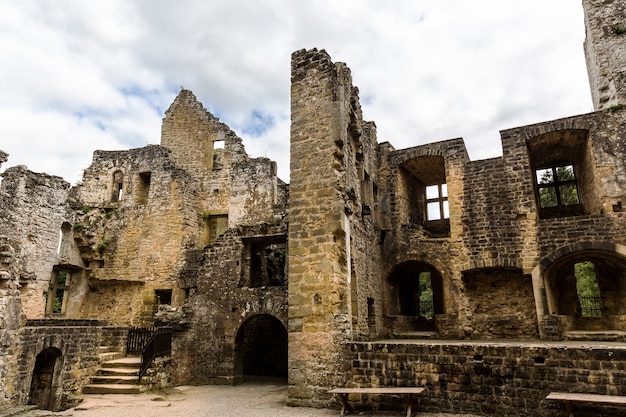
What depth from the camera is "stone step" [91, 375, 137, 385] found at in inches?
390

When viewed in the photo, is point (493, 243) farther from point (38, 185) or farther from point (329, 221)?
point (38, 185)

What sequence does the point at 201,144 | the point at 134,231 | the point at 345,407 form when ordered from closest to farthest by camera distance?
the point at 345,407 → the point at 134,231 → the point at 201,144

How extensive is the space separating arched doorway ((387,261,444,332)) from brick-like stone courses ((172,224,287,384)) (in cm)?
433

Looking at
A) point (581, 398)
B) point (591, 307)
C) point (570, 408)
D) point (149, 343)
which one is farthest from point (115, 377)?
point (591, 307)

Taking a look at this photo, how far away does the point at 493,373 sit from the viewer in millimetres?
6957

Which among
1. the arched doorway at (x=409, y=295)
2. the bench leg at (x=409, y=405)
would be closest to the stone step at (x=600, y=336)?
the arched doorway at (x=409, y=295)

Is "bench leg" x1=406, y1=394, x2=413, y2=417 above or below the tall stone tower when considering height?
below

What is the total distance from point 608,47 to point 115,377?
18469 millimetres

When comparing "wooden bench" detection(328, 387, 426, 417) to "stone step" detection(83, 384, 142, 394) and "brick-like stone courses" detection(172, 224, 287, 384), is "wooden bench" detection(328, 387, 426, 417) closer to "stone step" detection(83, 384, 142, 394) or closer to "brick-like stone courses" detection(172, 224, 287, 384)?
"brick-like stone courses" detection(172, 224, 287, 384)

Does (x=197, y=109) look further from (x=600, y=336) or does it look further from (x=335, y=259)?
(x=600, y=336)

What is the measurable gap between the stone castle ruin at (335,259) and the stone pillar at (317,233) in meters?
0.04

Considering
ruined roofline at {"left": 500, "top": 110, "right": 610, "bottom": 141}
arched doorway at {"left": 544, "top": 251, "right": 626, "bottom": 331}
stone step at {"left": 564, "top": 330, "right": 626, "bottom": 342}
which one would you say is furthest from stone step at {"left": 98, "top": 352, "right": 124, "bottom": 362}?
ruined roofline at {"left": 500, "top": 110, "right": 610, "bottom": 141}

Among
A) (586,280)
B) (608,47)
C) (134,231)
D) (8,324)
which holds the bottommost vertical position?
(8,324)

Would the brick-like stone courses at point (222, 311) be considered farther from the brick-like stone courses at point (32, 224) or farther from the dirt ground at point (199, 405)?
the brick-like stone courses at point (32, 224)
